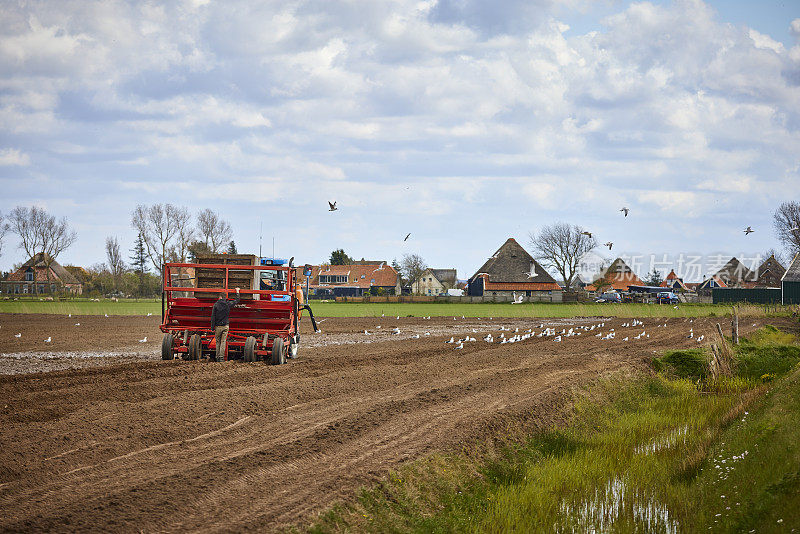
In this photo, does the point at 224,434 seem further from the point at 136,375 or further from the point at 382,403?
the point at 136,375

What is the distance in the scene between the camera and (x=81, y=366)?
17.8 meters

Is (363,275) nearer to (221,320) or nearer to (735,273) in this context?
(735,273)

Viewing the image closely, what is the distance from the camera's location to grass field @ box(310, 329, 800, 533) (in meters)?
7.27

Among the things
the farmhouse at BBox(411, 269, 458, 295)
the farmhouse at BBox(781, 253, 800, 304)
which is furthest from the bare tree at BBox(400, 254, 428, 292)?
the farmhouse at BBox(781, 253, 800, 304)

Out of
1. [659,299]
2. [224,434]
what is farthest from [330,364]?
[659,299]

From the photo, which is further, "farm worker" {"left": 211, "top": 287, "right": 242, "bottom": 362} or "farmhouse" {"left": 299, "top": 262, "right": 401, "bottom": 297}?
"farmhouse" {"left": 299, "top": 262, "right": 401, "bottom": 297}

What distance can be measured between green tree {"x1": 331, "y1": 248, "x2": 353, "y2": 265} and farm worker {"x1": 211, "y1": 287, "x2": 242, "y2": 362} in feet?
386

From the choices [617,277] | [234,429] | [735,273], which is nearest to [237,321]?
[234,429]

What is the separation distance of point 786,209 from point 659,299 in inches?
849

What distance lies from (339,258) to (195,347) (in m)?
119

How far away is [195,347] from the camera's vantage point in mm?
17672

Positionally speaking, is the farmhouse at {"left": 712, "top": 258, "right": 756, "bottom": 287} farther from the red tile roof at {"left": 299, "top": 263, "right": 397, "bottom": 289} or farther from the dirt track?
the dirt track

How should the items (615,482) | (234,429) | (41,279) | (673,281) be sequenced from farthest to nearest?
1. (673,281)
2. (41,279)
3. (234,429)
4. (615,482)

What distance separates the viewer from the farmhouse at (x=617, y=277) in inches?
4970
